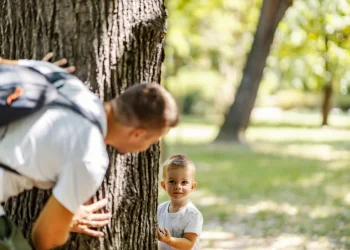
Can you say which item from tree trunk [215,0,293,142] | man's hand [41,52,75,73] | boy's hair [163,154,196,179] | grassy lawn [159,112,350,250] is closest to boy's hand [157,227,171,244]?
boy's hair [163,154,196,179]

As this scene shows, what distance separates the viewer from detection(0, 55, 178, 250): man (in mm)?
2650

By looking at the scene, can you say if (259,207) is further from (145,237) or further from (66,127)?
(66,127)

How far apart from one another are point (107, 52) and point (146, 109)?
813 millimetres

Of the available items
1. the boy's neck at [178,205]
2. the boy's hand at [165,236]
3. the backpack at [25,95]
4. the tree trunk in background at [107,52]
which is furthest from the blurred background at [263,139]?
the backpack at [25,95]

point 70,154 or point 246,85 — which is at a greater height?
point 70,154

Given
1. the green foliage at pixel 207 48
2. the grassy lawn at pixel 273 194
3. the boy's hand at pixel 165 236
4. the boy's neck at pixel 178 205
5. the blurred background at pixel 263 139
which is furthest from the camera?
the green foliage at pixel 207 48

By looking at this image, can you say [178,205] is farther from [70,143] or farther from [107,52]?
[70,143]

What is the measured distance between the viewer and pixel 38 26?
346 cm

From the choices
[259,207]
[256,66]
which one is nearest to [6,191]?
[259,207]

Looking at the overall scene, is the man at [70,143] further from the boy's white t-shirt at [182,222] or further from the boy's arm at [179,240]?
the boy's white t-shirt at [182,222]

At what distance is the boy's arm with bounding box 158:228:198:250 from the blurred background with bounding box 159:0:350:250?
296cm

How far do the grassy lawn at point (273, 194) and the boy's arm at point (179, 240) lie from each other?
9.39 ft

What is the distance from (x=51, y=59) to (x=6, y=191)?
84cm

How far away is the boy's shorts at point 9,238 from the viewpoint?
285 cm
